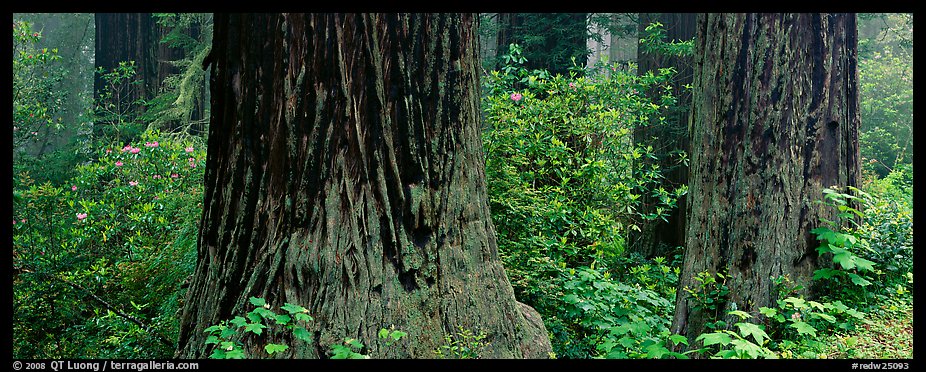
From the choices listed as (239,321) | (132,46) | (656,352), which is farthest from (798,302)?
(132,46)

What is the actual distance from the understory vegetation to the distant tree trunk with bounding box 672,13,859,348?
0.12 meters

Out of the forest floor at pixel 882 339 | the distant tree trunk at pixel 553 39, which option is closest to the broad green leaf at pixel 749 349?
the forest floor at pixel 882 339

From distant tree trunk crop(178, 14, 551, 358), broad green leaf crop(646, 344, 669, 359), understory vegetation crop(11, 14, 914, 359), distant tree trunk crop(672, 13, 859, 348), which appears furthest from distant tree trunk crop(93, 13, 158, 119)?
broad green leaf crop(646, 344, 669, 359)

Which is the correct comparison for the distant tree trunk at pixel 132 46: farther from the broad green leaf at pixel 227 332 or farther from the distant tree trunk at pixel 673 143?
the broad green leaf at pixel 227 332

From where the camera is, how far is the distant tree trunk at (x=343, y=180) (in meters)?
3.35

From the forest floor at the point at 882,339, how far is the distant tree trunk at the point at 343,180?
2.00 meters


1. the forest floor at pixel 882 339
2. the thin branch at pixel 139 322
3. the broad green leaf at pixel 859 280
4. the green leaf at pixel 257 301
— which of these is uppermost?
the broad green leaf at pixel 859 280

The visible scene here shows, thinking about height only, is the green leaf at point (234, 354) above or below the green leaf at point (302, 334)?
below

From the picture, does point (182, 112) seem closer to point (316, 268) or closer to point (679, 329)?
point (316, 268)

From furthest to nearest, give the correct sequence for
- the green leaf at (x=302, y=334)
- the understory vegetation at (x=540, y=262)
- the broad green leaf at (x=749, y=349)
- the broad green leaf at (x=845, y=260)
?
the broad green leaf at (x=845, y=260)
the understory vegetation at (x=540, y=262)
the broad green leaf at (x=749, y=349)
the green leaf at (x=302, y=334)

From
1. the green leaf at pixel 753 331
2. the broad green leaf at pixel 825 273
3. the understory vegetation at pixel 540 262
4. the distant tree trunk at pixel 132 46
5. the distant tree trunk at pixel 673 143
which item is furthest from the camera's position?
the distant tree trunk at pixel 132 46

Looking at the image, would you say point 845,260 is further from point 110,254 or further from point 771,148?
point 110,254

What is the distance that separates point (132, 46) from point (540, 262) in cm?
1046
